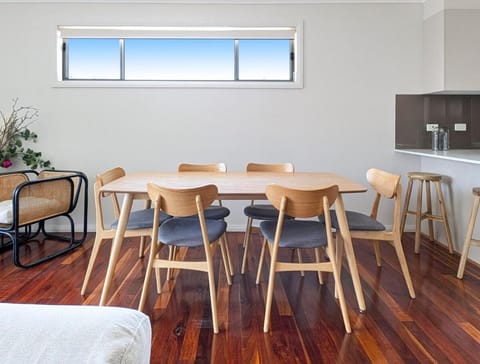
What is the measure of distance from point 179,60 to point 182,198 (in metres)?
2.54

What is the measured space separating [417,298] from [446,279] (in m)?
0.49

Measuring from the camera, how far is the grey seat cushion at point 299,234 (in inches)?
83.0

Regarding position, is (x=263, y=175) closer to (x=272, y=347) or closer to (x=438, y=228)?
(x=272, y=347)

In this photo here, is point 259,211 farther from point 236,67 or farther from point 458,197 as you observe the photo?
point 236,67

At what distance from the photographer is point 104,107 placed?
3.96 metres

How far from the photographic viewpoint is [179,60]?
405 cm

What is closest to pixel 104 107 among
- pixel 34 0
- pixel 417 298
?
pixel 34 0

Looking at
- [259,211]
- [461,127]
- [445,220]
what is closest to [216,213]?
[259,211]

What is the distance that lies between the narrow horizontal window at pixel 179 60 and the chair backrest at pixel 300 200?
2327mm

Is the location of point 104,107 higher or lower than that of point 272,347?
higher

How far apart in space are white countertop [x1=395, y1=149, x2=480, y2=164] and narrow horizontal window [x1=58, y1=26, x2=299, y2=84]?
1482mm

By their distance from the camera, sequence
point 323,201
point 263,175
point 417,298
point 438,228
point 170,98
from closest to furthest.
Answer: point 323,201 < point 417,298 < point 263,175 < point 438,228 < point 170,98

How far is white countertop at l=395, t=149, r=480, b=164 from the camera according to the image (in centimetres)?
272

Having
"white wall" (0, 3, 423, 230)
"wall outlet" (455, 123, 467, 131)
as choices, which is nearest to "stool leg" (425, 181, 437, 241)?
"white wall" (0, 3, 423, 230)
